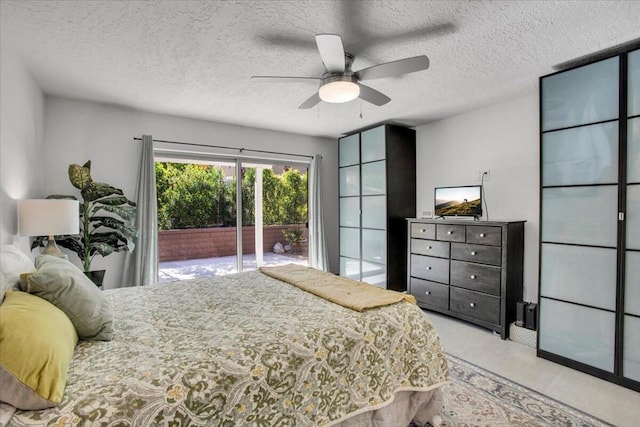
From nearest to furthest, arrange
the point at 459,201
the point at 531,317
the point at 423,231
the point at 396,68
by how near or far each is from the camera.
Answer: the point at 396,68 < the point at 531,317 < the point at 459,201 < the point at 423,231

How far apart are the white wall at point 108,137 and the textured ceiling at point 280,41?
264mm

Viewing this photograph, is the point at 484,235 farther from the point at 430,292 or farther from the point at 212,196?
the point at 212,196

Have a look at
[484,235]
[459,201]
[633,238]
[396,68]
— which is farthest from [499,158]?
[396,68]

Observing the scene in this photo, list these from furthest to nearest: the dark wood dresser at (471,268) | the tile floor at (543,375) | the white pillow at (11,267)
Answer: the dark wood dresser at (471,268)
the tile floor at (543,375)
the white pillow at (11,267)

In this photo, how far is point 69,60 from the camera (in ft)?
8.21

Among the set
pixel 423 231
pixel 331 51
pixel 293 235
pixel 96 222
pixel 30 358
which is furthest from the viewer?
pixel 293 235

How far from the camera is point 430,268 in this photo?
3881mm

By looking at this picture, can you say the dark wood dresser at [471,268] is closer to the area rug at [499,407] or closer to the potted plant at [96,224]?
the area rug at [499,407]

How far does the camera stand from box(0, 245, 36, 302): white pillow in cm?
135

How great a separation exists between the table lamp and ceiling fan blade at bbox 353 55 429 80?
2461 millimetres

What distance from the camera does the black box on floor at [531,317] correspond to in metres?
3.01

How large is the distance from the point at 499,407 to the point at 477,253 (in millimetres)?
1650

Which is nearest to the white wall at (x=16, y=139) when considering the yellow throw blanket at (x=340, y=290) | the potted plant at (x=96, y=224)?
the potted plant at (x=96, y=224)

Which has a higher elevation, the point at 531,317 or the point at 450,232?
the point at 450,232
